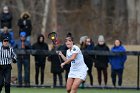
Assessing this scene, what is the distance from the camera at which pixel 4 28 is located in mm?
29484

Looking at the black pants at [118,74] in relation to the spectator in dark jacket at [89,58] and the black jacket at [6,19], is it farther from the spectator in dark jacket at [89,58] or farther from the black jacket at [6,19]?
the black jacket at [6,19]

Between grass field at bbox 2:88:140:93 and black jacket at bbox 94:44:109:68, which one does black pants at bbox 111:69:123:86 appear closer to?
black jacket at bbox 94:44:109:68

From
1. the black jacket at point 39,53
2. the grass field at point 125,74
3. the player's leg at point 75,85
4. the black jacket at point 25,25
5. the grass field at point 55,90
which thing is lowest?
the grass field at point 55,90

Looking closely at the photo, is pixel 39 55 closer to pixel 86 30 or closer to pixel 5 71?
pixel 5 71

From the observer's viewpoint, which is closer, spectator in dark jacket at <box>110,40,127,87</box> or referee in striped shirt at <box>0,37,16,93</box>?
referee in striped shirt at <box>0,37,16,93</box>

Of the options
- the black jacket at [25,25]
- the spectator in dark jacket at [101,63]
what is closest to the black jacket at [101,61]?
the spectator in dark jacket at [101,63]

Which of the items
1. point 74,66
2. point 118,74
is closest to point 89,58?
point 118,74

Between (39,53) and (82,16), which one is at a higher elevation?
(82,16)

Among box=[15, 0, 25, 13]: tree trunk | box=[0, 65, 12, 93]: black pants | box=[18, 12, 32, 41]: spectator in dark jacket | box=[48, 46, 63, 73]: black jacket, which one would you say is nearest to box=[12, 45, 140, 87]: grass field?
box=[48, 46, 63, 73]: black jacket

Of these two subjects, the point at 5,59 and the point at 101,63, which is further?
the point at 101,63

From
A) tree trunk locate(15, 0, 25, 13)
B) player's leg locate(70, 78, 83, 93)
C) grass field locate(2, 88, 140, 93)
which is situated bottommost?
grass field locate(2, 88, 140, 93)

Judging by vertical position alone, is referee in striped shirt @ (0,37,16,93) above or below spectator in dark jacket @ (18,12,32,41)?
below

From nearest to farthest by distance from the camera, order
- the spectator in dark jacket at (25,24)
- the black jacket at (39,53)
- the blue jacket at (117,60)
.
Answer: the blue jacket at (117,60)
the black jacket at (39,53)
the spectator in dark jacket at (25,24)

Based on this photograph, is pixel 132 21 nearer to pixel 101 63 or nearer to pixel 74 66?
pixel 101 63
